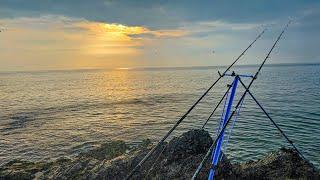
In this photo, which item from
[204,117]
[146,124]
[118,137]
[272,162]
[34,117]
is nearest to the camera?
[272,162]

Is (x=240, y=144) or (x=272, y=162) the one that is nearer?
(x=272, y=162)

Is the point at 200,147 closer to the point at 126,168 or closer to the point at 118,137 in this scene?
the point at 126,168

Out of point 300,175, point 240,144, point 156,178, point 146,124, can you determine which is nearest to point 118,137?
point 146,124

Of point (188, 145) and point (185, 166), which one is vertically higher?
point (188, 145)

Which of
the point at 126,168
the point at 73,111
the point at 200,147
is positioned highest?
the point at 200,147

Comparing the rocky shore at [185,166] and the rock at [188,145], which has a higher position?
the rock at [188,145]

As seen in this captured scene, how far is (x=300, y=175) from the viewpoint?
14781 mm

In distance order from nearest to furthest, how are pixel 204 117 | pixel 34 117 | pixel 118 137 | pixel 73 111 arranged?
1. pixel 118 137
2. pixel 204 117
3. pixel 34 117
4. pixel 73 111

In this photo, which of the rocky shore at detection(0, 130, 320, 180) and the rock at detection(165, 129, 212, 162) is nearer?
the rocky shore at detection(0, 130, 320, 180)

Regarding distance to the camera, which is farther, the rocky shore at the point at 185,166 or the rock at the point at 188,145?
the rock at the point at 188,145

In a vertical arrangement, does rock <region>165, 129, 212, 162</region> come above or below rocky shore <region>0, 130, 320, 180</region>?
above

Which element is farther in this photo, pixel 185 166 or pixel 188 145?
pixel 188 145

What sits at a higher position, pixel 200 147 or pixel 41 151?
pixel 200 147

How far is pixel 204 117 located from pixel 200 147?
1407 inches
